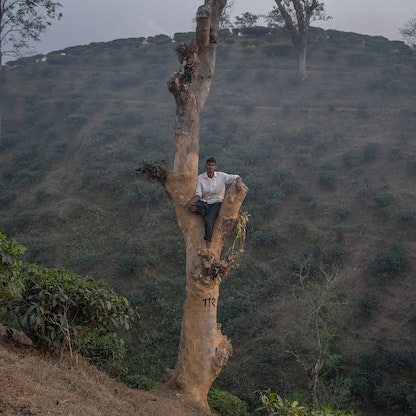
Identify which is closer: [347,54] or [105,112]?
[105,112]

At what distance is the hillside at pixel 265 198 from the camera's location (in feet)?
39.3

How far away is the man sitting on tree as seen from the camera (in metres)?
6.53

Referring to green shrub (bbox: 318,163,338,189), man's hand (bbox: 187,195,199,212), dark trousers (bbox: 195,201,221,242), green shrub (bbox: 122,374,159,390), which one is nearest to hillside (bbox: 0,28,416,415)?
green shrub (bbox: 318,163,338,189)

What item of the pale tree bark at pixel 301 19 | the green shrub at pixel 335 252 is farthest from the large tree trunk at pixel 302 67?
the green shrub at pixel 335 252

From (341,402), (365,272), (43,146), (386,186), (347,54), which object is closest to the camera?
(341,402)

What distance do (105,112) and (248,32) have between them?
590 inches

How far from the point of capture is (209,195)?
6.71 meters

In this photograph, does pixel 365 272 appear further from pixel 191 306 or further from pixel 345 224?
pixel 191 306

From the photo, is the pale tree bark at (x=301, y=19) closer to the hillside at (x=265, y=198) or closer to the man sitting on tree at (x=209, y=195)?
the hillside at (x=265, y=198)

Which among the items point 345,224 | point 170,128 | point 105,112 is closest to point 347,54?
point 170,128

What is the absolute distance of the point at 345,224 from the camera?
54.0 ft

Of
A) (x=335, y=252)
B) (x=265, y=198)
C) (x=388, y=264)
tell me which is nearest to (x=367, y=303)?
(x=388, y=264)

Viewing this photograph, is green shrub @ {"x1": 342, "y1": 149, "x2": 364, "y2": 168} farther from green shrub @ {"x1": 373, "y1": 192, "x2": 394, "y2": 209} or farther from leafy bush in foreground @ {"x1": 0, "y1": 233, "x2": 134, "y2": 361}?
leafy bush in foreground @ {"x1": 0, "y1": 233, "x2": 134, "y2": 361}

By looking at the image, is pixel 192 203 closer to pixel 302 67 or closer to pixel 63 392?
pixel 63 392
